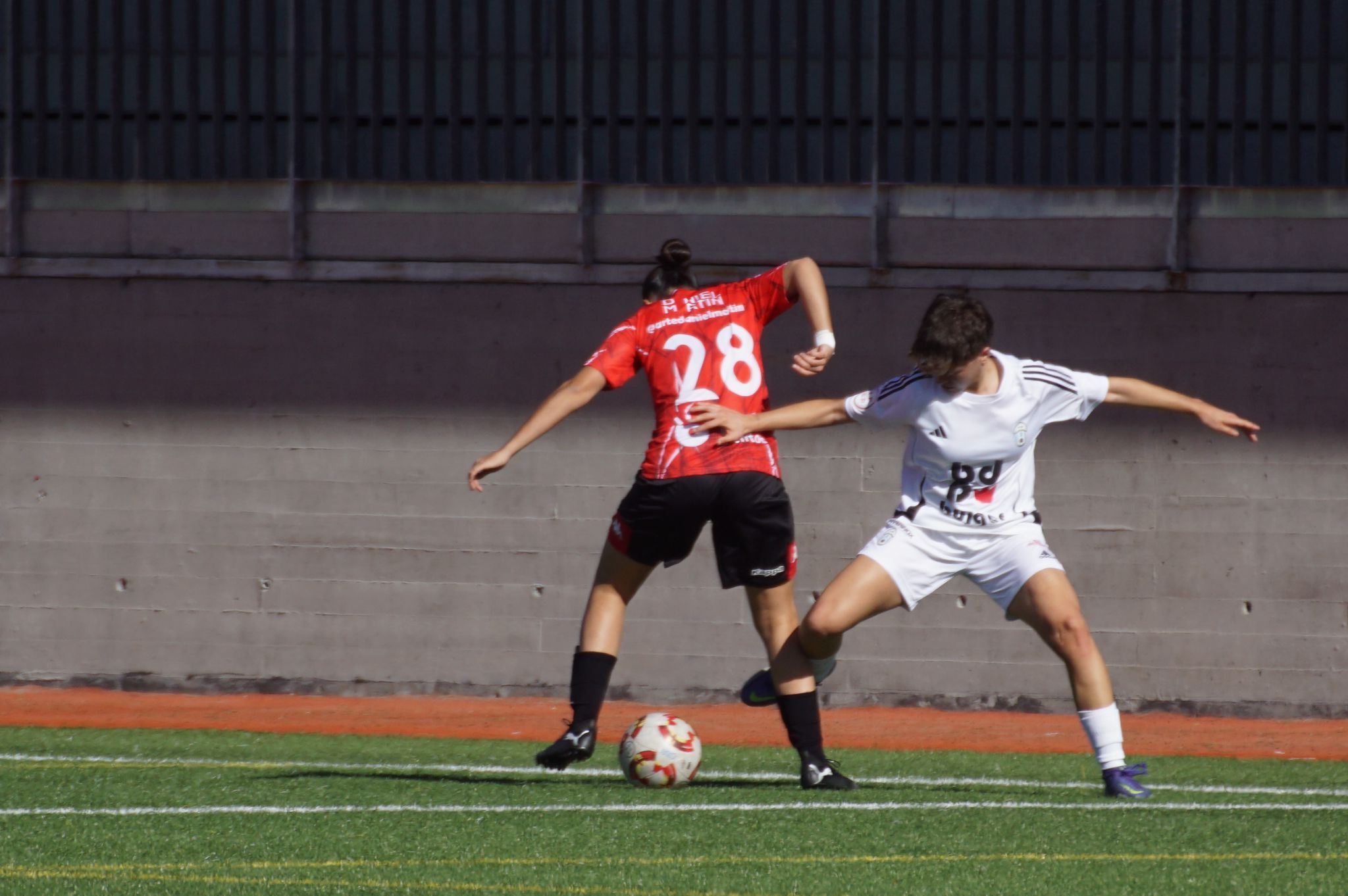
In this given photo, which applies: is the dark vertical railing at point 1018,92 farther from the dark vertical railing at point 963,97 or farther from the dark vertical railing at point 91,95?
the dark vertical railing at point 91,95

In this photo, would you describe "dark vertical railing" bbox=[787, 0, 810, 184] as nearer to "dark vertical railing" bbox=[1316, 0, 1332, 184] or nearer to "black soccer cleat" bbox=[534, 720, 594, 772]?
"dark vertical railing" bbox=[1316, 0, 1332, 184]

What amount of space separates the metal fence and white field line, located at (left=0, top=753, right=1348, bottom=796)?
5.11 m

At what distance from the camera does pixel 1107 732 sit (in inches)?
221

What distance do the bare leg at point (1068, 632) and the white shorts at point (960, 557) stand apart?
0.16 feet

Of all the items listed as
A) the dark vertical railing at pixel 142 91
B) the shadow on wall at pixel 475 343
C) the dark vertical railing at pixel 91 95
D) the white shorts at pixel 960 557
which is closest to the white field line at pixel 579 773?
the white shorts at pixel 960 557

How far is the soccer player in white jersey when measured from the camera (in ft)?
18.2

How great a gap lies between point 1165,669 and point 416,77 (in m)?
6.45

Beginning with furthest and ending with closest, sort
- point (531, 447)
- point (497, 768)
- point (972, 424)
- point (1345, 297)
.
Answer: point (531, 447) → point (1345, 297) → point (497, 768) → point (972, 424)

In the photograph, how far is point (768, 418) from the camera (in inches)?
222

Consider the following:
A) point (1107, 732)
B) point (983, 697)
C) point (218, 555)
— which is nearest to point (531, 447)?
point (218, 555)

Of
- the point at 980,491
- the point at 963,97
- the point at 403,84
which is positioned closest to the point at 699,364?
the point at 980,491

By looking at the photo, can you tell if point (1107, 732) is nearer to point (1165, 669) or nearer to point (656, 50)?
point (1165, 669)

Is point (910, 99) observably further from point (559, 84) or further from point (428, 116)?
point (428, 116)

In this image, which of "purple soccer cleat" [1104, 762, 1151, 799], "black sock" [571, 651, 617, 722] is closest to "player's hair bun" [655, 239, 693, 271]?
"black sock" [571, 651, 617, 722]
